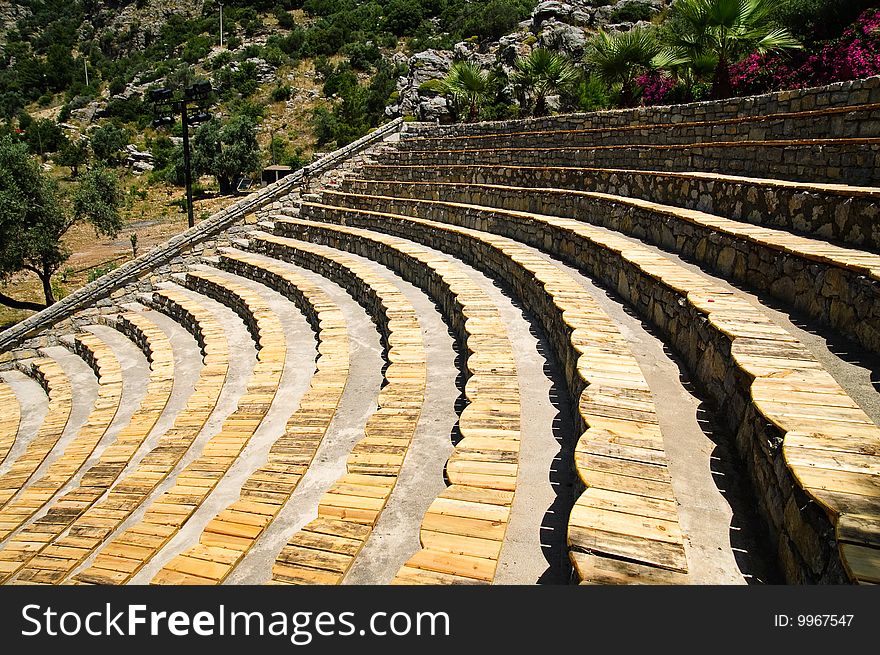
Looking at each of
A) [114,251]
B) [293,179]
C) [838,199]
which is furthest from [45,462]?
[114,251]

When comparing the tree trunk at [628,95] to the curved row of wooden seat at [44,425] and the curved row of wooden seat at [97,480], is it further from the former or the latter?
the curved row of wooden seat at [44,425]

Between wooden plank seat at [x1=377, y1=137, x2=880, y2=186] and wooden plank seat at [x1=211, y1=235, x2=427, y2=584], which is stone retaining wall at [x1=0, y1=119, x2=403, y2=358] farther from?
wooden plank seat at [x1=211, y1=235, x2=427, y2=584]

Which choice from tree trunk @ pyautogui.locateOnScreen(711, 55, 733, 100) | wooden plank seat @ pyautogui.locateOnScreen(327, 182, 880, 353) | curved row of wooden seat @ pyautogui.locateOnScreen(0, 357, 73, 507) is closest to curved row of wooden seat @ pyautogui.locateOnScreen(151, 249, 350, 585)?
curved row of wooden seat @ pyautogui.locateOnScreen(0, 357, 73, 507)

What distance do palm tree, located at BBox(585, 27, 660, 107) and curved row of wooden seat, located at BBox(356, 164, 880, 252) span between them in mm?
3458

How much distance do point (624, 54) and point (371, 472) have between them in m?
12.0

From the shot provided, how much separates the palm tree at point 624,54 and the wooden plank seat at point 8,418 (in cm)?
1317

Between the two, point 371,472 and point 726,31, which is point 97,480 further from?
point 726,31

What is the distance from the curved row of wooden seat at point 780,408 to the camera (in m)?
2.10

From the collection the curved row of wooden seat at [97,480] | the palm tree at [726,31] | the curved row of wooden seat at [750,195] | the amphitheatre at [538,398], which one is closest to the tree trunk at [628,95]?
the palm tree at [726,31]

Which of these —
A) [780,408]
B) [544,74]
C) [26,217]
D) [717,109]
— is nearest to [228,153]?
[26,217]

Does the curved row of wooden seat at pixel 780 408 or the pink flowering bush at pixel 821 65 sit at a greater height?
the pink flowering bush at pixel 821 65

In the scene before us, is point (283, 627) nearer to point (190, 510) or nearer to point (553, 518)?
point (553, 518)

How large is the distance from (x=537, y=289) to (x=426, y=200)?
696cm

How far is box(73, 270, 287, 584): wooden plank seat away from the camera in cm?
363
